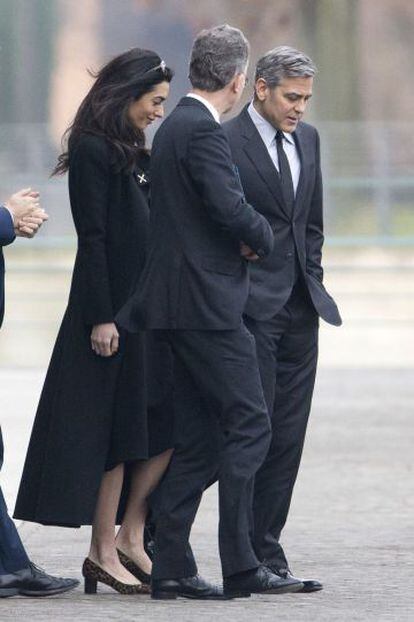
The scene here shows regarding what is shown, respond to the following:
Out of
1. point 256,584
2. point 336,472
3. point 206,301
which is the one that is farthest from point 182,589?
point 336,472

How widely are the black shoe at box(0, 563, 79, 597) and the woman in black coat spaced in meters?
0.13

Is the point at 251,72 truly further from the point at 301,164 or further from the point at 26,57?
the point at 301,164

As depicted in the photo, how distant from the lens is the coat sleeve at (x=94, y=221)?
20.9 feet

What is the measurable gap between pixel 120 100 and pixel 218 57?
1.15ft

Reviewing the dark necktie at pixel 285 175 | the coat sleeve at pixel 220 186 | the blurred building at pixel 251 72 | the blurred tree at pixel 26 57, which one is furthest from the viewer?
the blurred tree at pixel 26 57

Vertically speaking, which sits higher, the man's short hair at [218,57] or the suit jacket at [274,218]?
the man's short hair at [218,57]

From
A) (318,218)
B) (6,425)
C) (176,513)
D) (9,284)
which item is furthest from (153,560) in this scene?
(9,284)

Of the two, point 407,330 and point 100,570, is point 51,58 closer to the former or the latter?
point 407,330

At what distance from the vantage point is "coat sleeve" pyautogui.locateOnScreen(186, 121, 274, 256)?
6141 mm

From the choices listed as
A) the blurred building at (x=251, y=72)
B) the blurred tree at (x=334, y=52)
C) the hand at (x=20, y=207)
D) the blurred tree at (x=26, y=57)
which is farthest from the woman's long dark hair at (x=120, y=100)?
the blurred tree at (x=334, y=52)

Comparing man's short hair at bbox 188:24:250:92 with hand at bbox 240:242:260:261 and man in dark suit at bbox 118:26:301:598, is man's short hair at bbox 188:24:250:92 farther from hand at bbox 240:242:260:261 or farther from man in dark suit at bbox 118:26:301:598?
hand at bbox 240:242:260:261

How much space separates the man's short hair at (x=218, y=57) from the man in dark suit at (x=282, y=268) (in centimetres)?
30

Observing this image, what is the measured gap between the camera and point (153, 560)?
6414mm

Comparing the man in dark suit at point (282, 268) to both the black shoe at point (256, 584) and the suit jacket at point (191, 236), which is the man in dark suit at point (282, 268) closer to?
the black shoe at point (256, 584)
